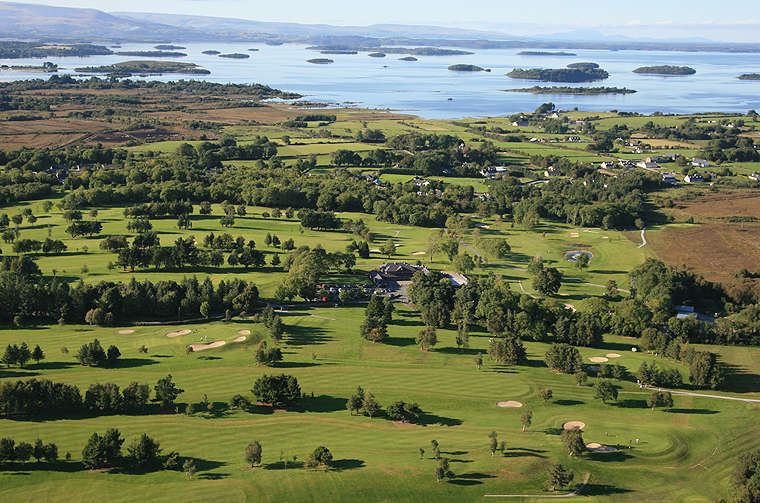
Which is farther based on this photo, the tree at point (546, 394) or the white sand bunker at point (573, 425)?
the tree at point (546, 394)

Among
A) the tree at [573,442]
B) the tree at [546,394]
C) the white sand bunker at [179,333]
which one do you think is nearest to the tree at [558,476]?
the tree at [573,442]

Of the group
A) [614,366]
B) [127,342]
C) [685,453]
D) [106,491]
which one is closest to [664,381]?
[614,366]

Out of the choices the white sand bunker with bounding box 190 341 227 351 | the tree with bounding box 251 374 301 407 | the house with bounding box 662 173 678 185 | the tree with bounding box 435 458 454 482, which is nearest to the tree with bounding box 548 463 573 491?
the tree with bounding box 435 458 454 482

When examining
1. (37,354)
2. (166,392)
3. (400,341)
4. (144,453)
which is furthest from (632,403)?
(37,354)

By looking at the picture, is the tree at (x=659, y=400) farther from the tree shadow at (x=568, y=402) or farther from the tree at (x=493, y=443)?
the tree at (x=493, y=443)

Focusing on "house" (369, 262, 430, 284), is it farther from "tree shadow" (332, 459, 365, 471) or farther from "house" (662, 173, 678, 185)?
"house" (662, 173, 678, 185)

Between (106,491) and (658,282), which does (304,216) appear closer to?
(658,282)
